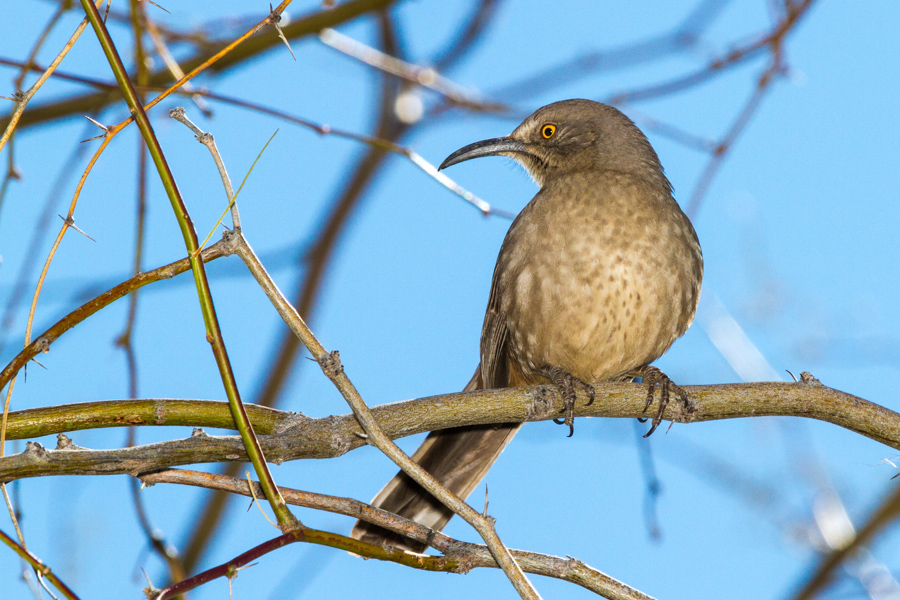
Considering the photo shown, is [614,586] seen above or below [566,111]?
below

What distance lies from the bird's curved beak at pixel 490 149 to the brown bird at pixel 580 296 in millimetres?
595

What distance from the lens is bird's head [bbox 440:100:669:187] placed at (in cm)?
466

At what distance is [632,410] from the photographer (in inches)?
128

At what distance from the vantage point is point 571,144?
4828 mm

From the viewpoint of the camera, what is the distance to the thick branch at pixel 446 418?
2.34 metres

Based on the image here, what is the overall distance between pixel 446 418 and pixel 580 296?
1394 mm

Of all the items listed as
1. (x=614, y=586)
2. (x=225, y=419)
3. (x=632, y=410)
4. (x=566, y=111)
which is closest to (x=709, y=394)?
(x=632, y=410)

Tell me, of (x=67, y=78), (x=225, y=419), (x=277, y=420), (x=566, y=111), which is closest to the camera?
(x=225, y=419)

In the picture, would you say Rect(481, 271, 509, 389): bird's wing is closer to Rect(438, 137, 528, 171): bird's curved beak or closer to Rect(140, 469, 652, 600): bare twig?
Rect(438, 137, 528, 171): bird's curved beak

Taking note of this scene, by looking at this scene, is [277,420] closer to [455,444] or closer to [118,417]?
[118,417]

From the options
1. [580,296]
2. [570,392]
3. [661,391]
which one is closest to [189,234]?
[570,392]

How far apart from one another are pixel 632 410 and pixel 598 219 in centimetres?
114

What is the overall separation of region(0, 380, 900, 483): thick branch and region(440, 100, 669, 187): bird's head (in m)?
1.74

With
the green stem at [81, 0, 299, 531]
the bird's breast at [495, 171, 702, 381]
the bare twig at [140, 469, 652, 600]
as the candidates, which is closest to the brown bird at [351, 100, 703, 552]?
the bird's breast at [495, 171, 702, 381]
